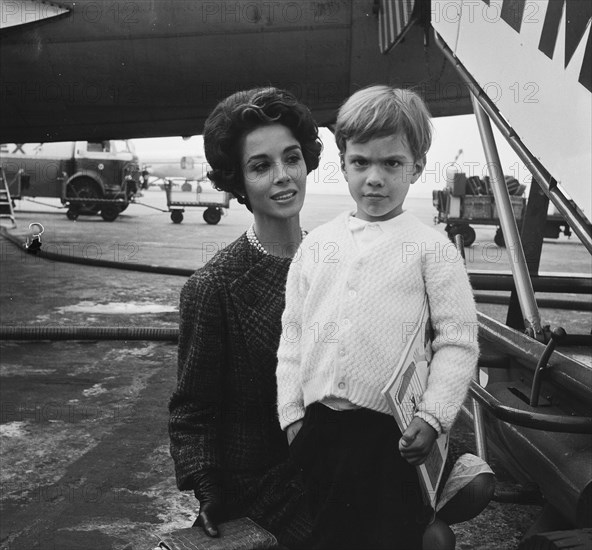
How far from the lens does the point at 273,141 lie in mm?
1535

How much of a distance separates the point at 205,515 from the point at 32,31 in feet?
18.4

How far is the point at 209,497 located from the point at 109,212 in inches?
632

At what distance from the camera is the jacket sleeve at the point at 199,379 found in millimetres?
1472

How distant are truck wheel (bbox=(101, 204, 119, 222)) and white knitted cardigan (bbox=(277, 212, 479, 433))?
15944mm

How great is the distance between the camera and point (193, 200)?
17.3 meters

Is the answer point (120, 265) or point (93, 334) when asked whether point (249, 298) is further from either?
point (120, 265)

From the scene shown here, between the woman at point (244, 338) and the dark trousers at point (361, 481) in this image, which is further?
the woman at point (244, 338)

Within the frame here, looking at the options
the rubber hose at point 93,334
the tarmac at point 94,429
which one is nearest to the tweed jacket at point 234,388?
the tarmac at point 94,429

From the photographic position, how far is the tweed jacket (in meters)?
1.47

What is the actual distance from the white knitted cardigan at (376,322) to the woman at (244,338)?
0.12 m

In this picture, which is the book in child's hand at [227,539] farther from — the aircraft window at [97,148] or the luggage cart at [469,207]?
the aircraft window at [97,148]

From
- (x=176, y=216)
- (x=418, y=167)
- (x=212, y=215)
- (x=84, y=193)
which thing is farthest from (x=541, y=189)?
(x=84, y=193)

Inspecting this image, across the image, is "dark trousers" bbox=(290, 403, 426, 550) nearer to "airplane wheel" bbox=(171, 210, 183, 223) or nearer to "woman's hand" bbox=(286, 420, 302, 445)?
"woman's hand" bbox=(286, 420, 302, 445)

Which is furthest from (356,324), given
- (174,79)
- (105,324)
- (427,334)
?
(174,79)
